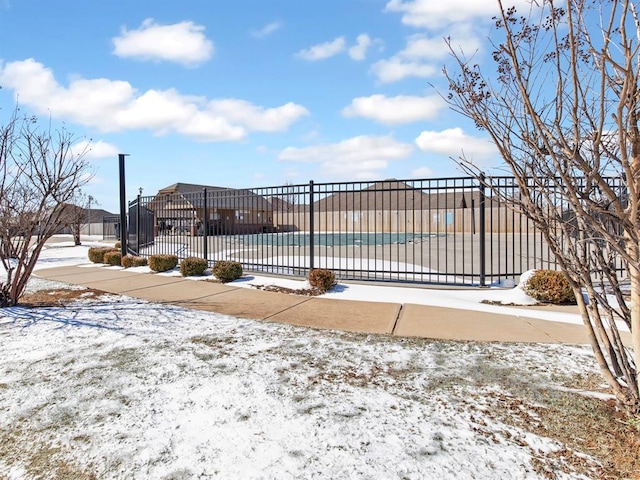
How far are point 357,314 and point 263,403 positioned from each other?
112 inches

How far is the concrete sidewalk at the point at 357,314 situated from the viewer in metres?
4.46

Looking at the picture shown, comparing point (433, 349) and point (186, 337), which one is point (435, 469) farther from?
point (186, 337)

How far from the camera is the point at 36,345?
4.02m

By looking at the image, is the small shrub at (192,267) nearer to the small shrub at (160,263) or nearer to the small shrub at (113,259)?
the small shrub at (160,263)

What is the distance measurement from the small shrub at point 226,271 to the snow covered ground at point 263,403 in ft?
11.8

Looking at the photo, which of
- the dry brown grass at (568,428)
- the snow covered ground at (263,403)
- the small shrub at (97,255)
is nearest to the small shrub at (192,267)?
the snow covered ground at (263,403)

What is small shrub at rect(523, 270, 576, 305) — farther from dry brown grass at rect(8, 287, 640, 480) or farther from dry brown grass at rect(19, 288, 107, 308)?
dry brown grass at rect(19, 288, 107, 308)

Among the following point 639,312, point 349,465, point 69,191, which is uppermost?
point 69,191

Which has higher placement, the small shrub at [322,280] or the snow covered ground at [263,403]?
the small shrub at [322,280]

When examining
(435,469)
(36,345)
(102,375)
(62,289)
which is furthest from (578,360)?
(62,289)

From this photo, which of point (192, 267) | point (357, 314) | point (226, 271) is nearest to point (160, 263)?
point (192, 267)

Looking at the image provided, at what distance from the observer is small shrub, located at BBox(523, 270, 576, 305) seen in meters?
6.01

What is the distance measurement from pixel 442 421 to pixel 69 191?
621 centimetres

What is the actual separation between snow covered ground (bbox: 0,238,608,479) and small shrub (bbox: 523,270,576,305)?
2.47m
